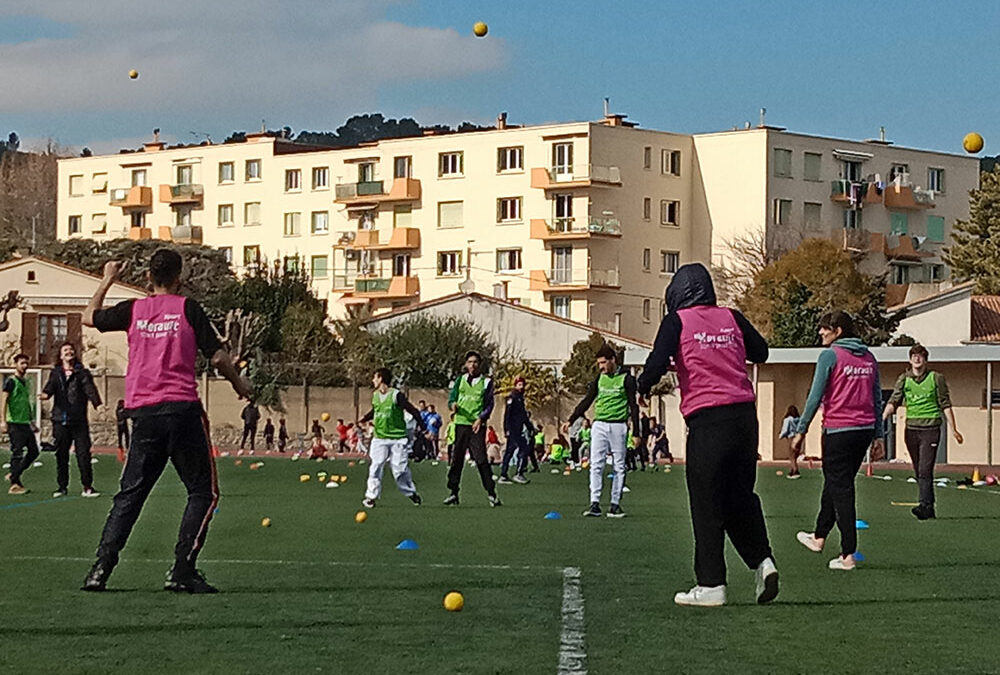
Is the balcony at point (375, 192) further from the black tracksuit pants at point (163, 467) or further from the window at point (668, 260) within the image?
the black tracksuit pants at point (163, 467)

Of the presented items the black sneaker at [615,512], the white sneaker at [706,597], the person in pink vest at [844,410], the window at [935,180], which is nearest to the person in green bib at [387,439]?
the black sneaker at [615,512]

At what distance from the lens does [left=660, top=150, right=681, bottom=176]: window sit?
275ft

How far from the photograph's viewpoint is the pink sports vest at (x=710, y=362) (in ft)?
33.1

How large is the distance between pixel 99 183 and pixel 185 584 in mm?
95294

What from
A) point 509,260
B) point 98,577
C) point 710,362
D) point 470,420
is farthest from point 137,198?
point 710,362

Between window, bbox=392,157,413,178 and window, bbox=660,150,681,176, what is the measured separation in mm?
13054

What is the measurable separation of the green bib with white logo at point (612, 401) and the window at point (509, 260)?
65.0 metres

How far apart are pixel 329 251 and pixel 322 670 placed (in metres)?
84.7

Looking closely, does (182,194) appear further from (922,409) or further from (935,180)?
(922,409)

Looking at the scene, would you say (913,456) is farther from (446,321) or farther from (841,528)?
(446,321)

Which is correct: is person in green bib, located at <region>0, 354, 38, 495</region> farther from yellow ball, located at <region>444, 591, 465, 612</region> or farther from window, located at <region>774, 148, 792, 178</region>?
window, located at <region>774, 148, 792, 178</region>

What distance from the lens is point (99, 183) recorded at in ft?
336

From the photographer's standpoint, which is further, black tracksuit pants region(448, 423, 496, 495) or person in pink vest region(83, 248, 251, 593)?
black tracksuit pants region(448, 423, 496, 495)

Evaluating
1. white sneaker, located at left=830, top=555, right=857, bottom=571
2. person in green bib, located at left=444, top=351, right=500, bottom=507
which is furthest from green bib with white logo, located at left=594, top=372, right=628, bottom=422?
white sneaker, located at left=830, top=555, right=857, bottom=571
